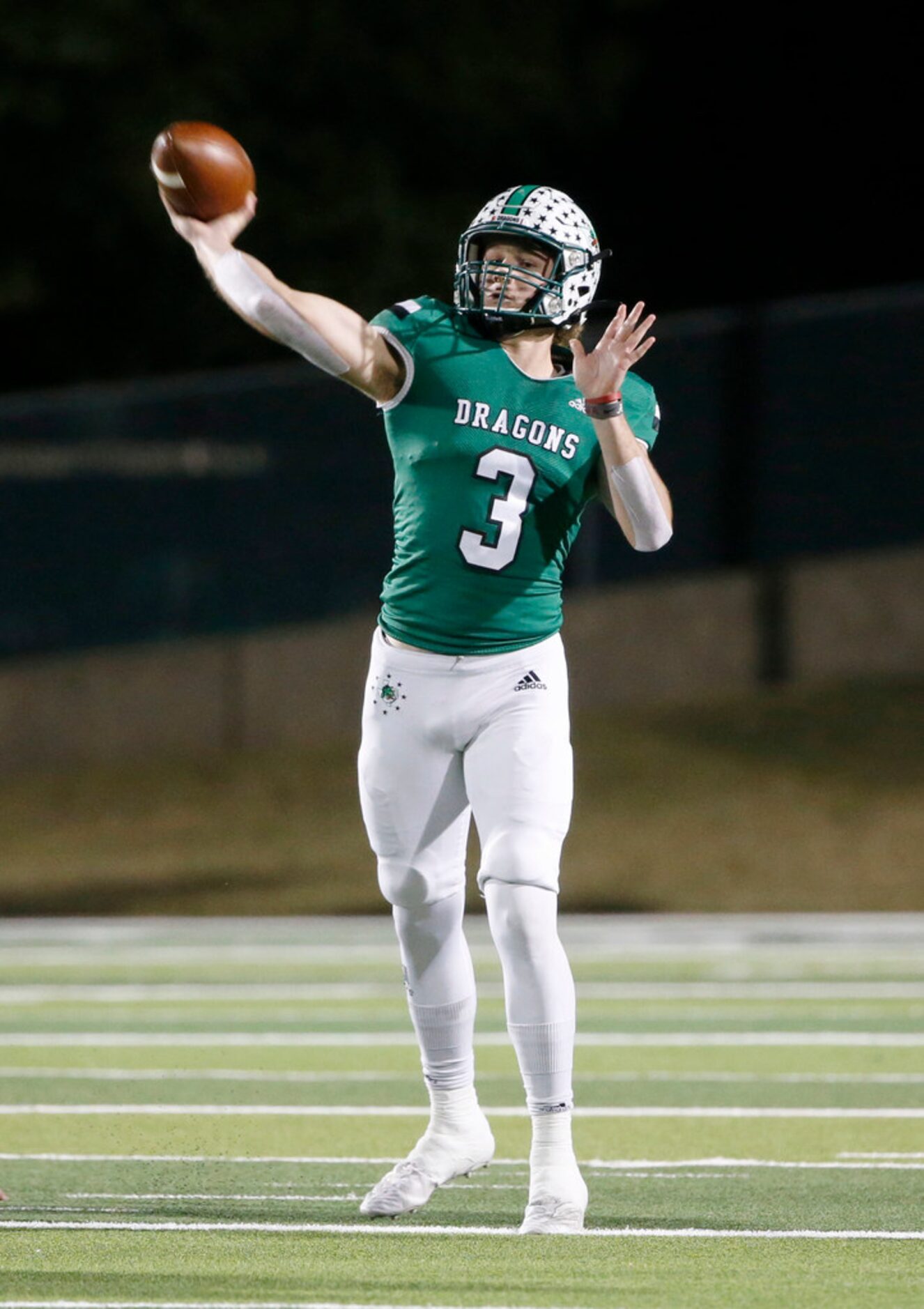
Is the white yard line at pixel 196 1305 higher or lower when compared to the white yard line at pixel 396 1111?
higher

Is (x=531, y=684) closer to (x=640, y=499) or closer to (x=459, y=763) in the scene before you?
(x=459, y=763)

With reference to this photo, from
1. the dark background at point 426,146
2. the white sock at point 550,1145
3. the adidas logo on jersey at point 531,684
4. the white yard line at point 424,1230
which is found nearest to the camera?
the white yard line at point 424,1230

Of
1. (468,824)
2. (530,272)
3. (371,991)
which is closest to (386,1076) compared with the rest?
(371,991)

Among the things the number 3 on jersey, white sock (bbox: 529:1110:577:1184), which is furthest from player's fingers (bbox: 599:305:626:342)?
white sock (bbox: 529:1110:577:1184)

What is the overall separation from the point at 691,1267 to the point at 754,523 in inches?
662

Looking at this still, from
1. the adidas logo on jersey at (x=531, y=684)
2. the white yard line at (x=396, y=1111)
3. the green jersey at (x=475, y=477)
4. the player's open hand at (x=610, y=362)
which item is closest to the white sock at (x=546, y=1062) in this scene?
the adidas logo on jersey at (x=531, y=684)

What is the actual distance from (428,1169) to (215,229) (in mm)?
2260

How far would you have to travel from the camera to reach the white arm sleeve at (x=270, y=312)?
5469 mm

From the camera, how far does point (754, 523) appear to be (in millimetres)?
21516

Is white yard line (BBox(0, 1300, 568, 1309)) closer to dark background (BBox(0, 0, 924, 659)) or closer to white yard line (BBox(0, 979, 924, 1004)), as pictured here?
white yard line (BBox(0, 979, 924, 1004))

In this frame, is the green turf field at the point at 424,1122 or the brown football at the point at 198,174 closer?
the green turf field at the point at 424,1122

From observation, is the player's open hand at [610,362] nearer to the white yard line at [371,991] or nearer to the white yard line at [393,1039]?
the white yard line at [393,1039]

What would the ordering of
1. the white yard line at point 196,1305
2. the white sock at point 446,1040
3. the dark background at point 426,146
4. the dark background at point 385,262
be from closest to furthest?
the white yard line at point 196,1305
the white sock at point 446,1040
the dark background at point 385,262
the dark background at point 426,146

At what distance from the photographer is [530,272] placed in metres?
5.84
